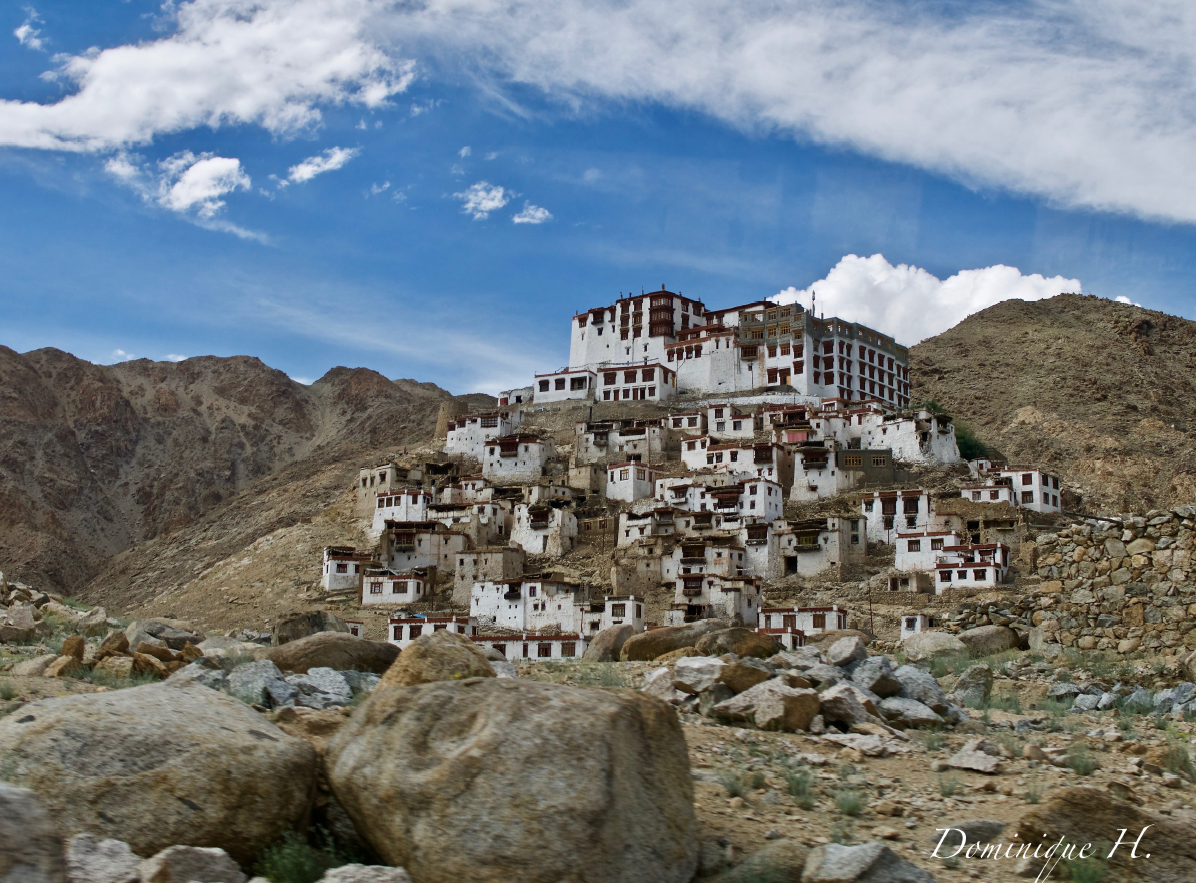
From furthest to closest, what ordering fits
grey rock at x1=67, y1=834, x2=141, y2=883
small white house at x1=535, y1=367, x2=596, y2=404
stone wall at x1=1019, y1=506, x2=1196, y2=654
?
small white house at x1=535, y1=367, x2=596, y2=404 → stone wall at x1=1019, y1=506, x2=1196, y2=654 → grey rock at x1=67, y1=834, x2=141, y2=883

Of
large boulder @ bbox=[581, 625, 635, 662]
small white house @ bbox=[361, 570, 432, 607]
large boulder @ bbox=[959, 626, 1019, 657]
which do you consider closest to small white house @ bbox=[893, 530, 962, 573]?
small white house @ bbox=[361, 570, 432, 607]

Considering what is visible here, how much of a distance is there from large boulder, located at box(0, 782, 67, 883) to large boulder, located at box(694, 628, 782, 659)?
9497 mm

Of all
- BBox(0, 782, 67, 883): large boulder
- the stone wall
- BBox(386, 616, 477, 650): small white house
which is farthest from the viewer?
BBox(386, 616, 477, 650): small white house

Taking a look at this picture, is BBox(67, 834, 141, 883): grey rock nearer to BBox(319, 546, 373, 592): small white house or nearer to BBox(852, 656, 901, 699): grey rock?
BBox(852, 656, 901, 699): grey rock

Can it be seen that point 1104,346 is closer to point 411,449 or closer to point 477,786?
point 411,449

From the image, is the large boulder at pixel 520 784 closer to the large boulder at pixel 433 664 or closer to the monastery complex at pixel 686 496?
the large boulder at pixel 433 664

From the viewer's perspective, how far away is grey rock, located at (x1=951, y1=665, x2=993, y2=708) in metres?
13.0

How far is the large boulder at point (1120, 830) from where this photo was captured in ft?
22.6

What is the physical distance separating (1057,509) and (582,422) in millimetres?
31105

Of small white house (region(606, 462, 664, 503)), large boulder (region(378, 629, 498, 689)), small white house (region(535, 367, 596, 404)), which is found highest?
small white house (region(535, 367, 596, 404))

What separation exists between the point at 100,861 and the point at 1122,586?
443 inches

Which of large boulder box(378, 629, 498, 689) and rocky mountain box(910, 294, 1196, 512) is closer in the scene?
large boulder box(378, 629, 498, 689)

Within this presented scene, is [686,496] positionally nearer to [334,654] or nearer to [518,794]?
[334,654]

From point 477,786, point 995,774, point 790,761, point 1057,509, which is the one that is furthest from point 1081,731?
point 1057,509
